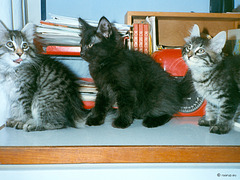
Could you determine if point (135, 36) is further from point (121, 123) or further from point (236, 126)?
point (236, 126)

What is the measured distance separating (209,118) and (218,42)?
A: 399 millimetres

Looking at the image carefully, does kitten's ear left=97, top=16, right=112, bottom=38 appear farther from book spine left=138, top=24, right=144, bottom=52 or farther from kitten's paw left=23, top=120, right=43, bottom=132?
kitten's paw left=23, top=120, right=43, bottom=132

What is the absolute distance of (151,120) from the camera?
40.1 inches

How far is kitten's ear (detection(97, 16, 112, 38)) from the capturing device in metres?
0.99

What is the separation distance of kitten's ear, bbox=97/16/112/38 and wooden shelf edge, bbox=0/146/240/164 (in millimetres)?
608

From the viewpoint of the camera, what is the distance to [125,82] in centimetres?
99

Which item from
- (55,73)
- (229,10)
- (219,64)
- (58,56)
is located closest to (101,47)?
(55,73)

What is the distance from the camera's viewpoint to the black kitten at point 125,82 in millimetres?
995

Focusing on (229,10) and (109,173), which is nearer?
(109,173)

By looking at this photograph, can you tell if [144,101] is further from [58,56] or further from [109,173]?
[58,56]

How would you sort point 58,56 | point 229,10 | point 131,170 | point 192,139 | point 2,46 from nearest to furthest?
point 131,170 < point 192,139 < point 2,46 < point 58,56 < point 229,10

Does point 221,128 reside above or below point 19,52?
below

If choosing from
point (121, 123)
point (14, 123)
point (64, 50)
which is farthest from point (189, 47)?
point (14, 123)

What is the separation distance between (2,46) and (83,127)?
57 centimetres
